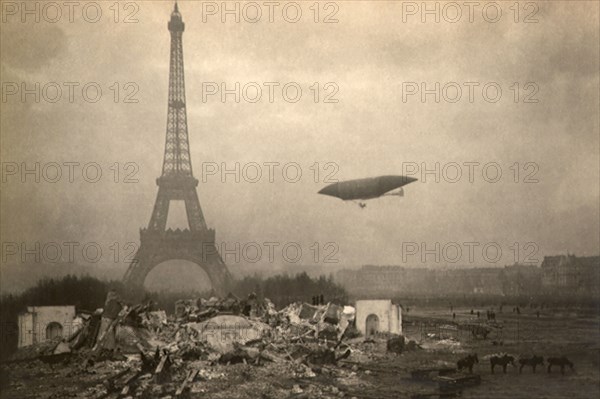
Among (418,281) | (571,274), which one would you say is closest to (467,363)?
(418,281)

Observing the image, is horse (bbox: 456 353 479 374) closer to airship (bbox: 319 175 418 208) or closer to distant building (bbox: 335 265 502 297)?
distant building (bbox: 335 265 502 297)

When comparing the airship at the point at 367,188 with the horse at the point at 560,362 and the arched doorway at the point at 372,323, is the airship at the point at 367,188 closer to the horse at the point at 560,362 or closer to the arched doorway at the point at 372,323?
the arched doorway at the point at 372,323

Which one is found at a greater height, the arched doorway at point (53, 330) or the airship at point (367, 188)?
the airship at point (367, 188)

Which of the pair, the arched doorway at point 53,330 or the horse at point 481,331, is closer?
the arched doorway at point 53,330

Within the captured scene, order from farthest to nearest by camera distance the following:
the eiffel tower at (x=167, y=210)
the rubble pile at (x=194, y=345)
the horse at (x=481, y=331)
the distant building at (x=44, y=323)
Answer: the horse at (x=481, y=331) < the eiffel tower at (x=167, y=210) < the distant building at (x=44, y=323) < the rubble pile at (x=194, y=345)

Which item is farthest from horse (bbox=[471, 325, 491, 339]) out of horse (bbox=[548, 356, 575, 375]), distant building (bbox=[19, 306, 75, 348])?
distant building (bbox=[19, 306, 75, 348])

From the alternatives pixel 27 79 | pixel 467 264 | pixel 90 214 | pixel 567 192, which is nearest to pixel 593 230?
pixel 567 192

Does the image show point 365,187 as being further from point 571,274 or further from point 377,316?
point 571,274

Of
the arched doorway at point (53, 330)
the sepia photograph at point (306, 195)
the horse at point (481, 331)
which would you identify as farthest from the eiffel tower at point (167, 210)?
the horse at point (481, 331)
